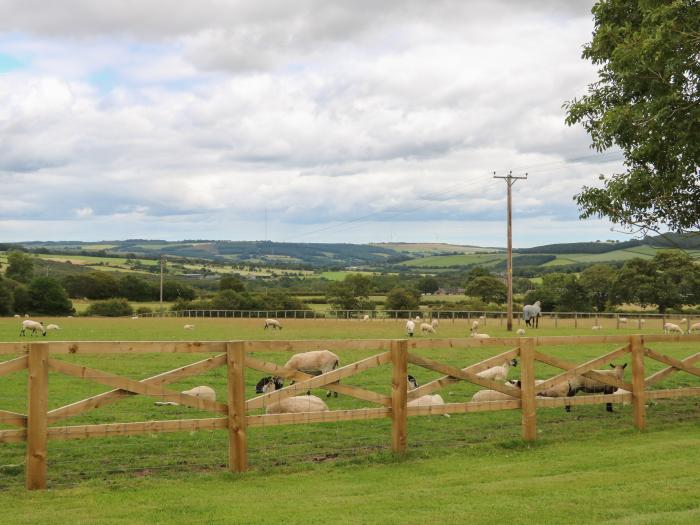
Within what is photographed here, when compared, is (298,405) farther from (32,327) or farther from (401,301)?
(401,301)

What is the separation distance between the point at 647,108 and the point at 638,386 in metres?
5.99

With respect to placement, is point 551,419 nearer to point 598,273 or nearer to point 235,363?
point 235,363

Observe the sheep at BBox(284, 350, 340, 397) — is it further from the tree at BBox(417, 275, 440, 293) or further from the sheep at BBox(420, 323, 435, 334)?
the tree at BBox(417, 275, 440, 293)

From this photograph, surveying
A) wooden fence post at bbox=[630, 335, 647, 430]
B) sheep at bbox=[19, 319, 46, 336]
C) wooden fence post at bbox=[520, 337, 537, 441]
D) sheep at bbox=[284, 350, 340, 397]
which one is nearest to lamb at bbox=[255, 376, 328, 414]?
wooden fence post at bbox=[520, 337, 537, 441]

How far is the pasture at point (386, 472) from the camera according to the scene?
810 centimetres

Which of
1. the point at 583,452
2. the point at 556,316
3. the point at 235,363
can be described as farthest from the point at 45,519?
the point at 556,316

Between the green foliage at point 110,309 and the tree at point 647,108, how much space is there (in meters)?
91.4

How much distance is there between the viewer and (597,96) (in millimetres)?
19094

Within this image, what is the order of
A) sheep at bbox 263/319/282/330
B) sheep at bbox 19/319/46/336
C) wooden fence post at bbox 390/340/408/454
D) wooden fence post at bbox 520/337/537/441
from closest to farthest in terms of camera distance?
wooden fence post at bbox 390/340/408/454 < wooden fence post at bbox 520/337/537/441 < sheep at bbox 19/319/46/336 < sheep at bbox 263/319/282/330

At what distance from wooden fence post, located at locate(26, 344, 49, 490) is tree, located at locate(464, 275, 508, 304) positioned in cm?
10241

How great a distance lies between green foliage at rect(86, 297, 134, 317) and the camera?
102688 millimetres

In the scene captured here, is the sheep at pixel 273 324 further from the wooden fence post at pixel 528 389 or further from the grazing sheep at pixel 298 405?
the wooden fence post at pixel 528 389

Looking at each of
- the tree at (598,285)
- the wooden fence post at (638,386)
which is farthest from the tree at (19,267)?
the wooden fence post at (638,386)

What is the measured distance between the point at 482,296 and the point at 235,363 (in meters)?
102
